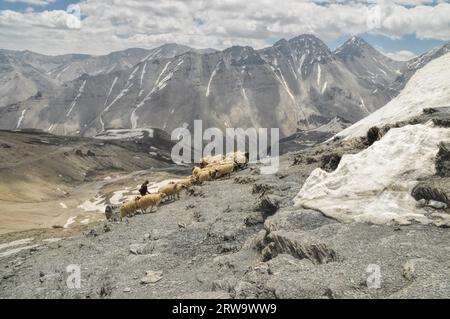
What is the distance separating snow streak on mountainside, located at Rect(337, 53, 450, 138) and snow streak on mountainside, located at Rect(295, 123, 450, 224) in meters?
14.8

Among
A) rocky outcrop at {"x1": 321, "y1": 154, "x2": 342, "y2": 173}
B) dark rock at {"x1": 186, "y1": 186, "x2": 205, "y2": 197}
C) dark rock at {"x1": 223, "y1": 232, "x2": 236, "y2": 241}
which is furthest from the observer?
dark rock at {"x1": 186, "y1": 186, "x2": 205, "y2": 197}

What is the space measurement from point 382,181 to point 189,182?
25.5 metres

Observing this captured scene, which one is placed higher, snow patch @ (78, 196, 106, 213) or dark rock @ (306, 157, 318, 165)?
dark rock @ (306, 157, 318, 165)

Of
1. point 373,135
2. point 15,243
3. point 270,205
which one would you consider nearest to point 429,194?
point 270,205

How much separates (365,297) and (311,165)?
26354 mm

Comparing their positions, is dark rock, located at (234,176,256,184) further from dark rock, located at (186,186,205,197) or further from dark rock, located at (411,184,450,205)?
dark rock, located at (411,184,450,205)

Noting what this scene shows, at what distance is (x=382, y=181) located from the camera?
2348 cm

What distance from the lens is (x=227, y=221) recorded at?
29016 millimetres

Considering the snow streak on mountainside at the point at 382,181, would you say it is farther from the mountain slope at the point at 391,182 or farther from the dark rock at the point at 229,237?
the dark rock at the point at 229,237

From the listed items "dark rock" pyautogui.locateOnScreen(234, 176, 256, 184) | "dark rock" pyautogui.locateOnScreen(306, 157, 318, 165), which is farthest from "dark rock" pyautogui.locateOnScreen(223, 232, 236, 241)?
"dark rock" pyautogui.locateOnScreen(306, 157, 318, 165)

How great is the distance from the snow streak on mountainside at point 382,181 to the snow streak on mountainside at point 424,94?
1485 centimetres

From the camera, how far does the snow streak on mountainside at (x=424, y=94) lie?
4109cm

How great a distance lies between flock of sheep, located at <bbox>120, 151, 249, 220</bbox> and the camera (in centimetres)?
3900
